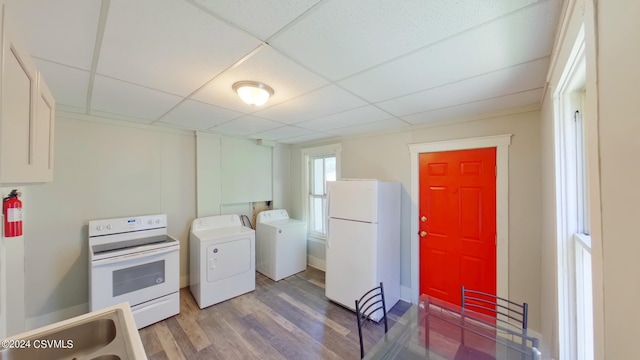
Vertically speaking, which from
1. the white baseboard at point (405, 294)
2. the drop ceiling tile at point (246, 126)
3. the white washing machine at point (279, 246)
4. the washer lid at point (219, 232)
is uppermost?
the drop ceiling tile at point (246, 126)

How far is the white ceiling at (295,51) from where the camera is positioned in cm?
96

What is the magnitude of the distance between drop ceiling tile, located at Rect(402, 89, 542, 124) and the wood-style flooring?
227 centimetres

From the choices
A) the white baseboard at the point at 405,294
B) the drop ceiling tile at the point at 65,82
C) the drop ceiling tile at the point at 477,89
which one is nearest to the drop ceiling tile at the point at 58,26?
the drop ceiling tile at the point at 65,82

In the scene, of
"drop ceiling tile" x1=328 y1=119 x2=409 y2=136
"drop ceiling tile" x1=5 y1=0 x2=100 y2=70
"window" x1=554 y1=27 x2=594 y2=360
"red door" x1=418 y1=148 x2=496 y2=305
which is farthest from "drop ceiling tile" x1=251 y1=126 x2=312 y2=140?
"window" x1=554 y1=27 x2=594 y2=360

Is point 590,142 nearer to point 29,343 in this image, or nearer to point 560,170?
point 560,170

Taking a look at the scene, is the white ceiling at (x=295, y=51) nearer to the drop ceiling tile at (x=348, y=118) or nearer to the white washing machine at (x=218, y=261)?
the drop ceiling tile at (x=348, y=118)

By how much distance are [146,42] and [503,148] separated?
2.99 metres

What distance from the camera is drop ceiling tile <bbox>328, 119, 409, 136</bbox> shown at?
278cm

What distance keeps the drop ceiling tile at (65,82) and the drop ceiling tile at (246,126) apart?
50.0 inches

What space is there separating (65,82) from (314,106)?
1.87 meters

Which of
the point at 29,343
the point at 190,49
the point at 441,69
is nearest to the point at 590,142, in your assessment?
the point at 441,69

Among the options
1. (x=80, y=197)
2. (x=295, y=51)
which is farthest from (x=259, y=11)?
(x=80, y=197)

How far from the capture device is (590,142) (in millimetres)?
708

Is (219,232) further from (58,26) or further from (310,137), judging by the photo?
(58,26)
